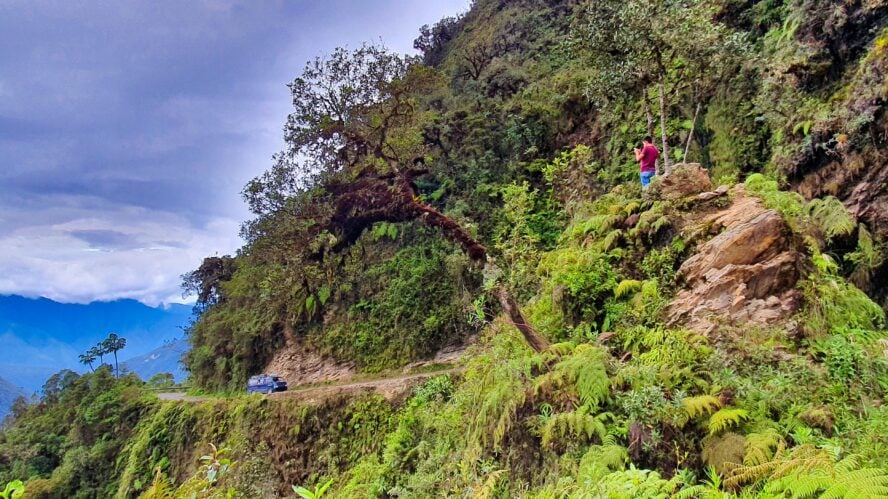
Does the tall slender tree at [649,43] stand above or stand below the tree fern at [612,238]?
above

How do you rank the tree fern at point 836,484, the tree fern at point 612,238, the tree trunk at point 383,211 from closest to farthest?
the tree fern at point 836,484
the tree fern at point 612,238
the tree trunk at point 383,211

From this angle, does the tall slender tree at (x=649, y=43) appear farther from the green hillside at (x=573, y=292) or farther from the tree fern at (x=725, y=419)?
the tree fern at (x=725, y=419)

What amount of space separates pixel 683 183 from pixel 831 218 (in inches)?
102

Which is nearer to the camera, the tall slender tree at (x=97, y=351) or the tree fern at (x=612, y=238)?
the tree fern at (x=612, y=238)

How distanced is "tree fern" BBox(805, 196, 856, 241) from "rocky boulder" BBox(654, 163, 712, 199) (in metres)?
1.81

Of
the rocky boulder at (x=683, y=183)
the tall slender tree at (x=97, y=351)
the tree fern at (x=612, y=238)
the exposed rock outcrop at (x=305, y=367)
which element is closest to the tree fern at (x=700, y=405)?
the tree fern at (x=612, y=238)

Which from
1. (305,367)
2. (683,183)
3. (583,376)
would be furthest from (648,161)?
(305,367)

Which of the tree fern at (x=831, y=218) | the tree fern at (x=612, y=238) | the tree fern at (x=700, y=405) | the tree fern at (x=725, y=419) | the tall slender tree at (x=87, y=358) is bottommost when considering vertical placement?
the tree fern at (x=725, y=419)

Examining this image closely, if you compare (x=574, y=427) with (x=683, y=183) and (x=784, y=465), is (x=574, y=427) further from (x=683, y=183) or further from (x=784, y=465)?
(x=683, y=183)

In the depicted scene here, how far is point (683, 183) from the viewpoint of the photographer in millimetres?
8703

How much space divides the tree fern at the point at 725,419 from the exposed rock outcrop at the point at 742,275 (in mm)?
1922

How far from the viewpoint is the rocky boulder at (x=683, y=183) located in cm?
864

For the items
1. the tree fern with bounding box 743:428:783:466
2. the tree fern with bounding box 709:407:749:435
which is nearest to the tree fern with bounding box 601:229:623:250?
the tree fern with bounding box 709:407:749:435

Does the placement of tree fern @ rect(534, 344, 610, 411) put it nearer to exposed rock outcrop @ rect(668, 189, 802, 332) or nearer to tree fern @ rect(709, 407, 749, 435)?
tree fern @ rect(709, 407, 749, 435)
